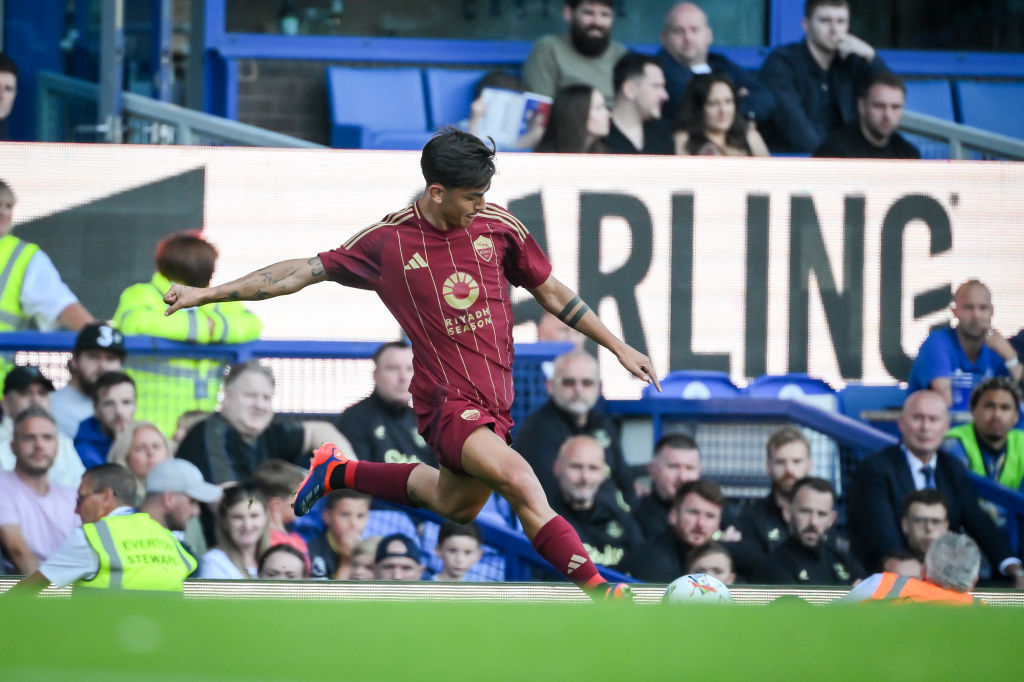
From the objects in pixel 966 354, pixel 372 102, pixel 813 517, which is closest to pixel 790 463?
pixel 813 517

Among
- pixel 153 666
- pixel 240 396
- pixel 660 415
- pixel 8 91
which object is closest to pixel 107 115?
pixel 8 91

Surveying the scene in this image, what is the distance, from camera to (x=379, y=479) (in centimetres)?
527

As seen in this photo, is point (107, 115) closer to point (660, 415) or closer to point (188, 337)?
point (188, 337)

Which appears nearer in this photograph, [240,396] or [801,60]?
[240,396]

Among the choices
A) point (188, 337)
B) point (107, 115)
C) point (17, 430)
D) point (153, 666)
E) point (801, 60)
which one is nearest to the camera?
point (153, 666)

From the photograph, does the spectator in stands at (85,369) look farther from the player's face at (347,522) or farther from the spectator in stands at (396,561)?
the spectator in stands at (396,561)

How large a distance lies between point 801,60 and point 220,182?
3.64m

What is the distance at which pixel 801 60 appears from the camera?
8.68m

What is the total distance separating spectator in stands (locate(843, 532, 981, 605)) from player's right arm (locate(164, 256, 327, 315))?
2299 mm

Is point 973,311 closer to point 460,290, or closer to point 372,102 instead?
point 460,290

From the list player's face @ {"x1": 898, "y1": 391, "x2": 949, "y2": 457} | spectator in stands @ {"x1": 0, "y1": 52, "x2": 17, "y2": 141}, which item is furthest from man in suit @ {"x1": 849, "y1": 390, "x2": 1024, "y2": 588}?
spectator in stands @ {"x1": 0, "y1": 52, "x2": 17, "y2": 141}

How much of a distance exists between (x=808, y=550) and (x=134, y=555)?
10.3ft

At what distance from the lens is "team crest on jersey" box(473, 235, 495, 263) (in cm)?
488

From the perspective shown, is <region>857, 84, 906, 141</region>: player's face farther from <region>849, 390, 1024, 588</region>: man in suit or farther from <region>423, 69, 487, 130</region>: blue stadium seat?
<region>423, 69, 487, 130</region>: blue stadium seat
